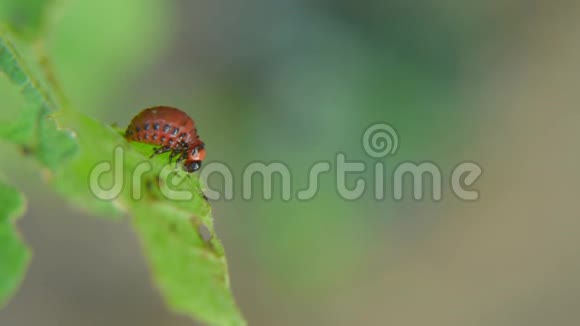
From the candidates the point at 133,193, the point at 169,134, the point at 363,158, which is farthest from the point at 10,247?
the point at 363,158

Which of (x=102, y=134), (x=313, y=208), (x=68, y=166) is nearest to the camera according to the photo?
(x=68, y=166)

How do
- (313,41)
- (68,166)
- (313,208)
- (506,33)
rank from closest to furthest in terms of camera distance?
(68,166) < (313,208) < (313,41) < (506,33)

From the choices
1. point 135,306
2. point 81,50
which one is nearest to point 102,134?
point 81,50

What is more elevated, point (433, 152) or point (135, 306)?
point (433, 152)

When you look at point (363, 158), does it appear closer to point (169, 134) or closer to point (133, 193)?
point (169, 134)

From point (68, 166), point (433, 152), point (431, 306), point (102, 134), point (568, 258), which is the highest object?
point (433, 152)

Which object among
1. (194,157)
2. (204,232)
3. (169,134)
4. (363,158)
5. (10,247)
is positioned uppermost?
(363,158)

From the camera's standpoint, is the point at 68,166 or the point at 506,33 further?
the point at 506,33

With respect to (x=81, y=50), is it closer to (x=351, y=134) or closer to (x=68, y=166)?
(x=351, y=134)
